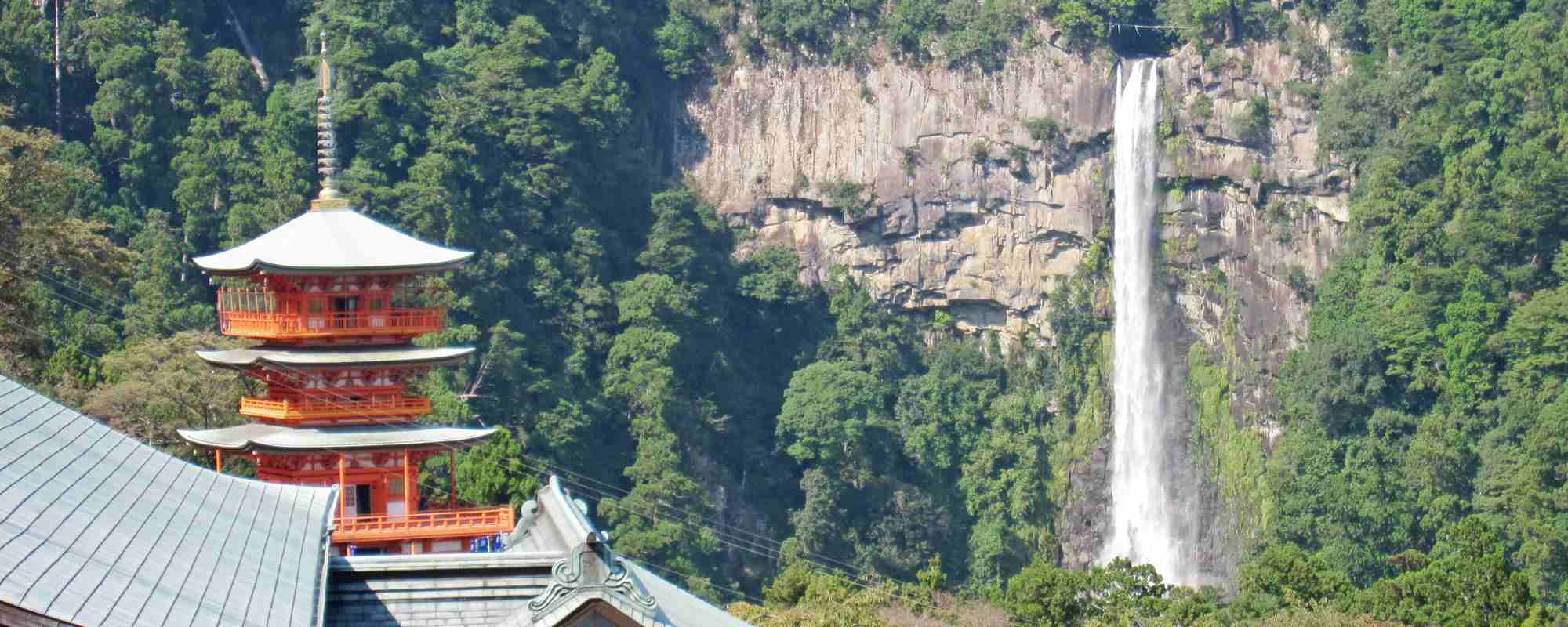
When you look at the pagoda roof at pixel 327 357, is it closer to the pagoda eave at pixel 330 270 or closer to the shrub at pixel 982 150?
the pagoda eave at pixel 330 270

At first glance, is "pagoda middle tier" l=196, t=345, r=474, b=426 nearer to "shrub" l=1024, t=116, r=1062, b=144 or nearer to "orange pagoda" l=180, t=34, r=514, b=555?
"orange pagoda" l=180, t=34, r=514, b=555

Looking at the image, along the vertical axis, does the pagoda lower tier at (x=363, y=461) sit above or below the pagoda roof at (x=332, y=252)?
below

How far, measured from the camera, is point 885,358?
62.0 metres

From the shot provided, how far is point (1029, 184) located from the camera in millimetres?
62875

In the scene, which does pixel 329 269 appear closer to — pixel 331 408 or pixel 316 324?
pixel 316 324

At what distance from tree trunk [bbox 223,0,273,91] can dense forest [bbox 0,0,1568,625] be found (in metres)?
0.08

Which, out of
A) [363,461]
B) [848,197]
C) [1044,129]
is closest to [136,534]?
[363,461]

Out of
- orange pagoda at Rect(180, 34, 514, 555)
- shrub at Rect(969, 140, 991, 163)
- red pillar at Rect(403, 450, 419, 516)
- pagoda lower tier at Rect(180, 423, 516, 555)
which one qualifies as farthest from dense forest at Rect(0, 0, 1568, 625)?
red pillar at Rect(403, 450, 419, 516)

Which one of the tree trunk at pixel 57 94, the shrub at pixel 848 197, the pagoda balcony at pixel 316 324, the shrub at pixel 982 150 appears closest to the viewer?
the pagoda balcony at pixel 316 324

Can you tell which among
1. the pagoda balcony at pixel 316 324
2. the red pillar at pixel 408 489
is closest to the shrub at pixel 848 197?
the pagoda balcony at pixel 316 324

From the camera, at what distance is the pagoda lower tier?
3153 centimetres

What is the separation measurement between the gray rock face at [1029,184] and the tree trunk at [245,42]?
1097 cm

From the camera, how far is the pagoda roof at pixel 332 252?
109 ft

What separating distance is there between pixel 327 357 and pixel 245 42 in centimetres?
2552
